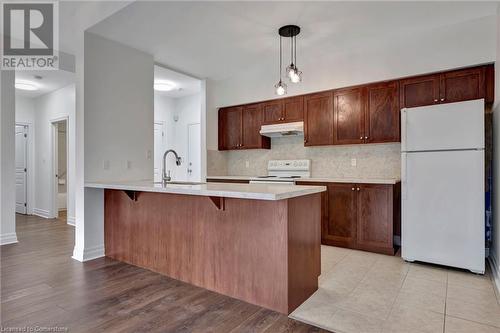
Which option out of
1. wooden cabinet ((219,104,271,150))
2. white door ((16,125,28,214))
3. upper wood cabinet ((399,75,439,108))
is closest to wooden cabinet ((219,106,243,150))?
wooden cabinet ((219,104,271,150))

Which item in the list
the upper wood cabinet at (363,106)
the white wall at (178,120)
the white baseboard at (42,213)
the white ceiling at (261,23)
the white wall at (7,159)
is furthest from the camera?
the white wall at (178,120)

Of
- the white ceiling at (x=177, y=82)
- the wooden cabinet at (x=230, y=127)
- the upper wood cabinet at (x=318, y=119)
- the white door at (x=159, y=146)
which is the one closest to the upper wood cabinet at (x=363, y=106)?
the upper wood cabinet at (x=318, y=119)

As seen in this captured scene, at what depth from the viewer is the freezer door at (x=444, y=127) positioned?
9.10 feet

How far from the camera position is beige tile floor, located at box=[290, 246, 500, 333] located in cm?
192

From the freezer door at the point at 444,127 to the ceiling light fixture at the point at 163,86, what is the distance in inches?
162

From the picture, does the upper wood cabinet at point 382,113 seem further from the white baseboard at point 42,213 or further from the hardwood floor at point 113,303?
the white baseboard at point 42,213

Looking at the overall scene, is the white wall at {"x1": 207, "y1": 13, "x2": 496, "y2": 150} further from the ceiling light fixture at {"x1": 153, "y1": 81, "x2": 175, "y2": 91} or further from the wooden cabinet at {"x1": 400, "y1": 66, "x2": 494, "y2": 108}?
the ceiling light fixture at {"x1": 153, "y1": 81, "x2": 175, "y2": 91}

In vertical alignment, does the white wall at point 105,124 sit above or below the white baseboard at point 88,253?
above

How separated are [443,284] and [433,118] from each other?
5.36 feet

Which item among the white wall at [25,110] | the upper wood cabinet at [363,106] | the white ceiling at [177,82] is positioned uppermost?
the white ceiling at [177,82]

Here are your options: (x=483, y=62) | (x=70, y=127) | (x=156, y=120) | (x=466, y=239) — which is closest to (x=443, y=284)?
(x=466, y=239)

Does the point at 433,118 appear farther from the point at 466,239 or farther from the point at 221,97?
the point at 221,97

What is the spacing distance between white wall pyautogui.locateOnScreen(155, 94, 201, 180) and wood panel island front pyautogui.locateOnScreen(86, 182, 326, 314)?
3.53 metres

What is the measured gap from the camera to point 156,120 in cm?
637
